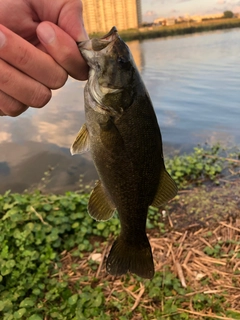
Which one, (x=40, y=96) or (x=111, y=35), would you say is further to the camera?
(x=40, y=96)

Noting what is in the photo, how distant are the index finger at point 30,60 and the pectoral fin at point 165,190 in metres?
0.79

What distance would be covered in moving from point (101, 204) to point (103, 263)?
1.90 m

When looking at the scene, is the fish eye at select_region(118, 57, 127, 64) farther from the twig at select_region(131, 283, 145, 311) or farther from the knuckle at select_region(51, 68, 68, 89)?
the twig at select_region(131, 283, 145, 311)

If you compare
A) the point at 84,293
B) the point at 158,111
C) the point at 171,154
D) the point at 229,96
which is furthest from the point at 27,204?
the point at 229,96

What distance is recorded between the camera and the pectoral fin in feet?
6.29

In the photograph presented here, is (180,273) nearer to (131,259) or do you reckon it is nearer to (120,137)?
(131,259)

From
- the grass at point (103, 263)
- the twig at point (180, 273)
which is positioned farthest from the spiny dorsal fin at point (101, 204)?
the twig at point (180, 273)

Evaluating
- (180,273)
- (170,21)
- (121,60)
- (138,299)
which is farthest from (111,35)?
(170,21)

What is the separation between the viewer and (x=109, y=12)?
16.2 meters

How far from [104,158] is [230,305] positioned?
2.15m

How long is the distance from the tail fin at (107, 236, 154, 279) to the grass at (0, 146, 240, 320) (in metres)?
1.12

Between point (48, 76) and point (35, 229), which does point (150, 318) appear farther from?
point (48, 76)

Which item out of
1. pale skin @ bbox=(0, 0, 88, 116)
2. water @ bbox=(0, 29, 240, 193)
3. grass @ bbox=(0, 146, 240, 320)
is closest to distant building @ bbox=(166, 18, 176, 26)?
water @ bbox=(0, 29, 240, 193)

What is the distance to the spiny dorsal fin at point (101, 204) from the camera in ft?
6.42
